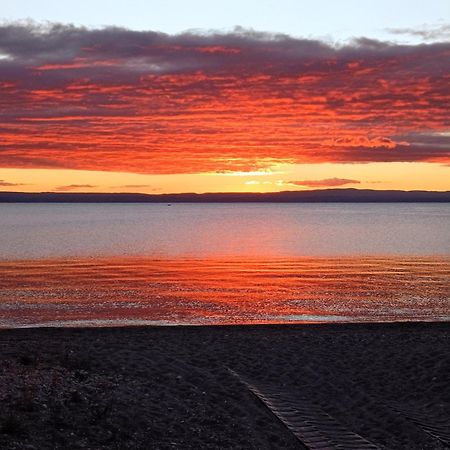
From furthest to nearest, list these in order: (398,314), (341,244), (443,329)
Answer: (341,244) → (398,314) → (443,329)

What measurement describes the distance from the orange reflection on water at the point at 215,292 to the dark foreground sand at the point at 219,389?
6594mm

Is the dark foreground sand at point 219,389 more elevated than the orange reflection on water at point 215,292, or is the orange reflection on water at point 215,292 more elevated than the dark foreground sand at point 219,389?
the dark foreground sand at point 219,389

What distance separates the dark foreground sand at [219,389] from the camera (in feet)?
41.2

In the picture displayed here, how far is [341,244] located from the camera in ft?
290

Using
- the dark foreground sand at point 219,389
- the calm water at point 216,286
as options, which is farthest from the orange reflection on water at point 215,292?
the dark foreground sand at point 219,389

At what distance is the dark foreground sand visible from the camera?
12547mm

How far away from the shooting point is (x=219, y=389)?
1625 centimetres

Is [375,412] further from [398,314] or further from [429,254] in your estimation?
[429,254]

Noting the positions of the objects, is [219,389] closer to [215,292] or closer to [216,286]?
[215,292]

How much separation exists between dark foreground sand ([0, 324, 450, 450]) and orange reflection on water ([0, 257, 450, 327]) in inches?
260

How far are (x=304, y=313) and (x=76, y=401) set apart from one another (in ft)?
65.8

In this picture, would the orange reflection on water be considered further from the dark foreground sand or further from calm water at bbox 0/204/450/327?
the dark foreground sand

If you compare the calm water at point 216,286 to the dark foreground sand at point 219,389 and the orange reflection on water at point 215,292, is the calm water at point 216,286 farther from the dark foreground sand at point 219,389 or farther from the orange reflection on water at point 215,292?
the dark foreground sand at point 219,389

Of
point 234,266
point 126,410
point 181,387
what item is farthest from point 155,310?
point 234,266
